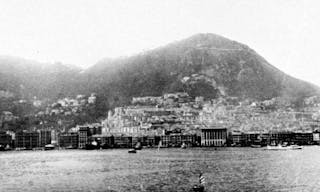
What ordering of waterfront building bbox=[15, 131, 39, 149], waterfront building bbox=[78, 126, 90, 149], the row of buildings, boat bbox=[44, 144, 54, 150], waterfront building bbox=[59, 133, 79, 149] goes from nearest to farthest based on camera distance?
boat bbox=[44, 144, 54, 150], the row of buildings, waterfront building bbox=[15, 131, 39, 149], waterfront building bbox=[78, 126, 90, 149], waterfront building bbox=[59, 133, 79, 149]

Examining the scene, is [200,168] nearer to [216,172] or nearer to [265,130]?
[216,172]

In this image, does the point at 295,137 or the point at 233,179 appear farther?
the point at 295,137

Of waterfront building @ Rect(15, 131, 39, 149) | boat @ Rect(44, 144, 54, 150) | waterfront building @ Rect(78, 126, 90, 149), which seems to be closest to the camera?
boat @ Rect(44, 144, 54, 150)

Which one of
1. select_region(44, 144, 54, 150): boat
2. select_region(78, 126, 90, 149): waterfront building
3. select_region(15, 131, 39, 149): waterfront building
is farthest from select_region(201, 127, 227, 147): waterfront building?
select_region(15, 131, 39, 149): waterfront building

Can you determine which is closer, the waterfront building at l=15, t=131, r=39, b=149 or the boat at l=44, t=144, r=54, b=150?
the boat at l=44, t=144, r=54, b=150

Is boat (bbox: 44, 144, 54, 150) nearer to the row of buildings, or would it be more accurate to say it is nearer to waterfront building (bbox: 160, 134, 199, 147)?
the row of buildings

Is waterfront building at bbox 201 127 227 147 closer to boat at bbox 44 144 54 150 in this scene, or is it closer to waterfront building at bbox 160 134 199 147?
waterfront building at bbox 160 134 199 147

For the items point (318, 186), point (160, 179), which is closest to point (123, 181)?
point (160, 179)

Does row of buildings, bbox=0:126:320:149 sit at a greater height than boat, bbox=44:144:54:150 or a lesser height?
greater

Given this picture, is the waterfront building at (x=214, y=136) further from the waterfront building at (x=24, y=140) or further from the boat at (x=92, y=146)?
the waterfront building at (x=24, y=140)
